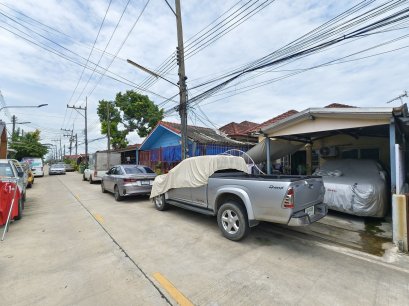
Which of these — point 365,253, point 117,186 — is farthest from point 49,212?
point 365,253

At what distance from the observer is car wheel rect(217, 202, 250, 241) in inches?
187

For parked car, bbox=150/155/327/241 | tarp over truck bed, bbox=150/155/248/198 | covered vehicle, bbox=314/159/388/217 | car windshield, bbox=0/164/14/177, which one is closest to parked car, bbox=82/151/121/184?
car windshield, bbox=0/164/14/177

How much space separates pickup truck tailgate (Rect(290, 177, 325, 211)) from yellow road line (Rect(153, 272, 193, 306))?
238 cm

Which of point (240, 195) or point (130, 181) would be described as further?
point (130, 181)

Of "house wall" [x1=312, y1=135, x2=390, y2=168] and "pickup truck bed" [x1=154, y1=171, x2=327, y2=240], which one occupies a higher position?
"house wall" [x1=312, y1=135, x2=390, y2=168]

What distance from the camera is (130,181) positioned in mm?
9477

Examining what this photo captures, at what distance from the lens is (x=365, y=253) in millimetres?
4324

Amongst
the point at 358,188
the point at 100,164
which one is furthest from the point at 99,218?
the point at 100,164

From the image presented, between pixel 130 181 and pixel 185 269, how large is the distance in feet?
21.0

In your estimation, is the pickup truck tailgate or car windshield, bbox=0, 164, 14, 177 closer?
the pickup truck tailgate

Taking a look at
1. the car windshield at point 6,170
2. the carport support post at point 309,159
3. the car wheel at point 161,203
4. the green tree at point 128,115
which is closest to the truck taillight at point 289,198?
the car wheel at point 161,203

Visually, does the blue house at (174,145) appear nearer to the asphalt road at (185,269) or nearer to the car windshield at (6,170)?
the asphalt road at (185,269)

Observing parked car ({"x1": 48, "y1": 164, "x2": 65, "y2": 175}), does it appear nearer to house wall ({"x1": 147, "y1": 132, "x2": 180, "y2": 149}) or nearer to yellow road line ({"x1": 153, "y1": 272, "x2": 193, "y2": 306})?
house wall ({"x1": 147, "y1": 132, "x2": 180, "y2": 149})

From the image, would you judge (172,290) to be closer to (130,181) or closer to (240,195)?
(240,195)
